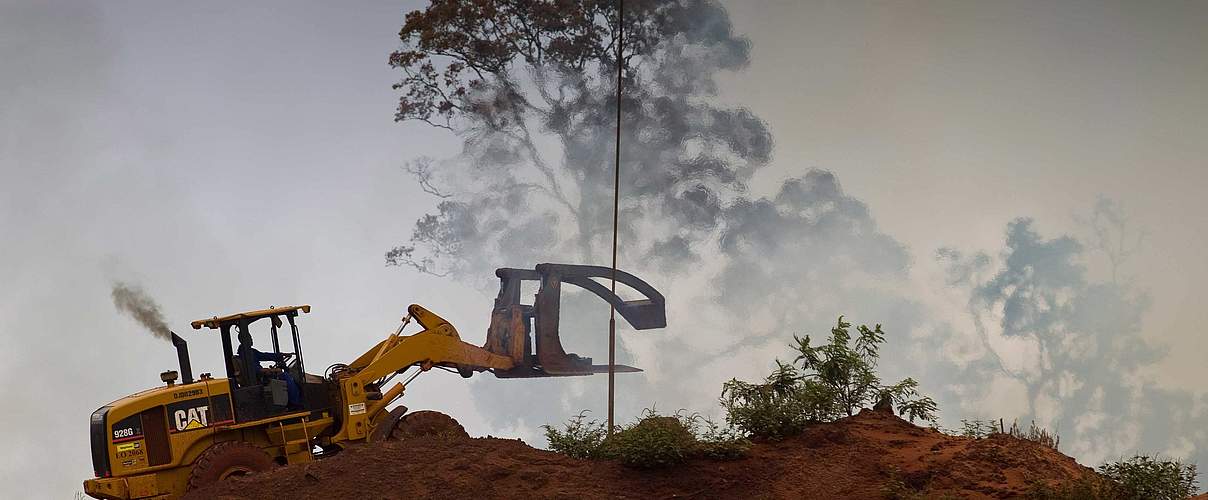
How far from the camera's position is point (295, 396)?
1742cm

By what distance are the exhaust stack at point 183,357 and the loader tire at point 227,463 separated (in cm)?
104

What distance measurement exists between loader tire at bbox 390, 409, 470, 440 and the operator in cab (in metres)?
1.48

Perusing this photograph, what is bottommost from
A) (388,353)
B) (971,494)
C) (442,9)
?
(971,494)

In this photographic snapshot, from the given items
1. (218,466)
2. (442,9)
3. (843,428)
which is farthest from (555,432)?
(442,9)

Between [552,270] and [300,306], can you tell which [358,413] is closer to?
[300,306]

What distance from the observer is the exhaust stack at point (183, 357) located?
55.0 feet

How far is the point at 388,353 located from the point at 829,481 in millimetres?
7790

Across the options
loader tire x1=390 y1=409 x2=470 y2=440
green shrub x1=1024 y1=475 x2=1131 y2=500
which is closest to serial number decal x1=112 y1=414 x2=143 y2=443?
loader tire x1=390 y1=409 x2=470 y2=440

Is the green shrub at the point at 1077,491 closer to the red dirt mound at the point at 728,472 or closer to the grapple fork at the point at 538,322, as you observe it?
the red dirt mound at the point at 728,472

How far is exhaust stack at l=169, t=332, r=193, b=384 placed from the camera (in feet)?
55.0

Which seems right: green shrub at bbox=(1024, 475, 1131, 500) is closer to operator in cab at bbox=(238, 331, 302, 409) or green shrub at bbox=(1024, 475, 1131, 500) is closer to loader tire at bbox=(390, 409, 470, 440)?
loader tire at bbox=(390, 409, 470, 440)

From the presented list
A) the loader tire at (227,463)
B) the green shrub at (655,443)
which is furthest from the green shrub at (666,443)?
the loader tire at (227,463)

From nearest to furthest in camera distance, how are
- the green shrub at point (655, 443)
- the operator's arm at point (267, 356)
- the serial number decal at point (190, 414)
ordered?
the green shrub at point (655, 443) → the serial number decal at point (190, 414) → the operator's arm at point (267, 356)

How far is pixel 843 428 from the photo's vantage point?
1434cm
